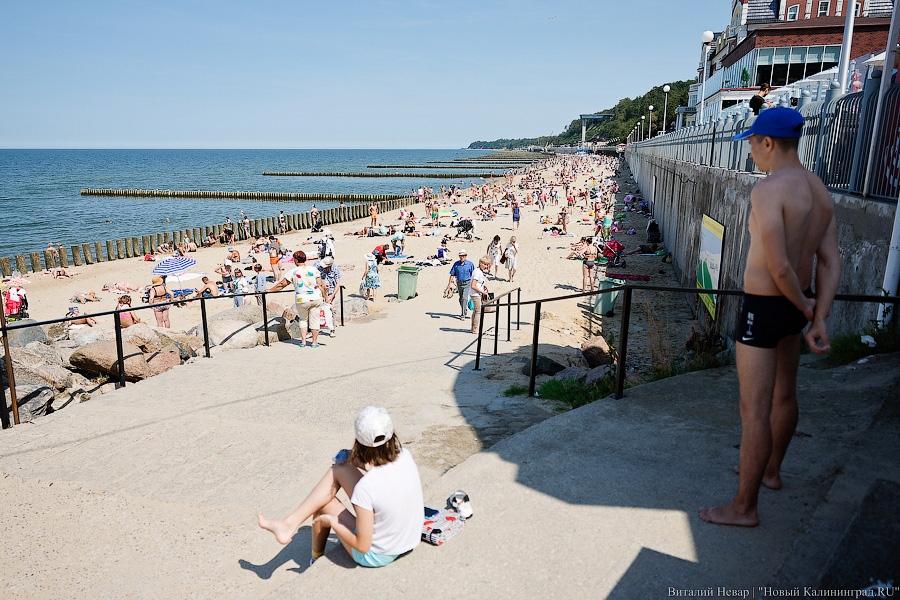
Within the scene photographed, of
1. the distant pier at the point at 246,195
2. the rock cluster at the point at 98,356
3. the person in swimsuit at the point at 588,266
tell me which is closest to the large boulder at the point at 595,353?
the rock cluster at the point at 98,356

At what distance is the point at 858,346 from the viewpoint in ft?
14.7

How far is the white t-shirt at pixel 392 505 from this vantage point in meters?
2.80

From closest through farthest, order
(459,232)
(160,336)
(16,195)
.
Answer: (160,336) → (459,232) → (16,195)

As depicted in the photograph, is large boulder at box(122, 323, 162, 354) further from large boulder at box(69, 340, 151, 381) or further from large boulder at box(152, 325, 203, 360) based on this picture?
large boulder at box(69, 340, 151, 381)

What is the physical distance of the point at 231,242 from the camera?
31891 millimetres

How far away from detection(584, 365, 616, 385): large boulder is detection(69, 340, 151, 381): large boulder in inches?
Result: 225

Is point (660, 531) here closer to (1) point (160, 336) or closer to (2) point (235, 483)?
(2) point (235, 483)

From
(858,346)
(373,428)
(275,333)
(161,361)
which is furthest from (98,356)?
(858,346)

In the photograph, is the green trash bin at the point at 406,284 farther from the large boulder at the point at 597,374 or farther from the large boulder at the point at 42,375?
the large boulder at the point at 597,374

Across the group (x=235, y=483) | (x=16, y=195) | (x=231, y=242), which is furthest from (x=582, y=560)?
(x=16, y=195)

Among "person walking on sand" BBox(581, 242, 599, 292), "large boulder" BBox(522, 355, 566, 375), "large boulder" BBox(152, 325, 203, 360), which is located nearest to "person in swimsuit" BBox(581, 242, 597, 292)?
"person walking on sand" BBox(581, 242, 599, 292)

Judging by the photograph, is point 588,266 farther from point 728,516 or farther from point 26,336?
point 26,336

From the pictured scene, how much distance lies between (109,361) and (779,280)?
8.32 m

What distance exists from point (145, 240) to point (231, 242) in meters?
4.58
